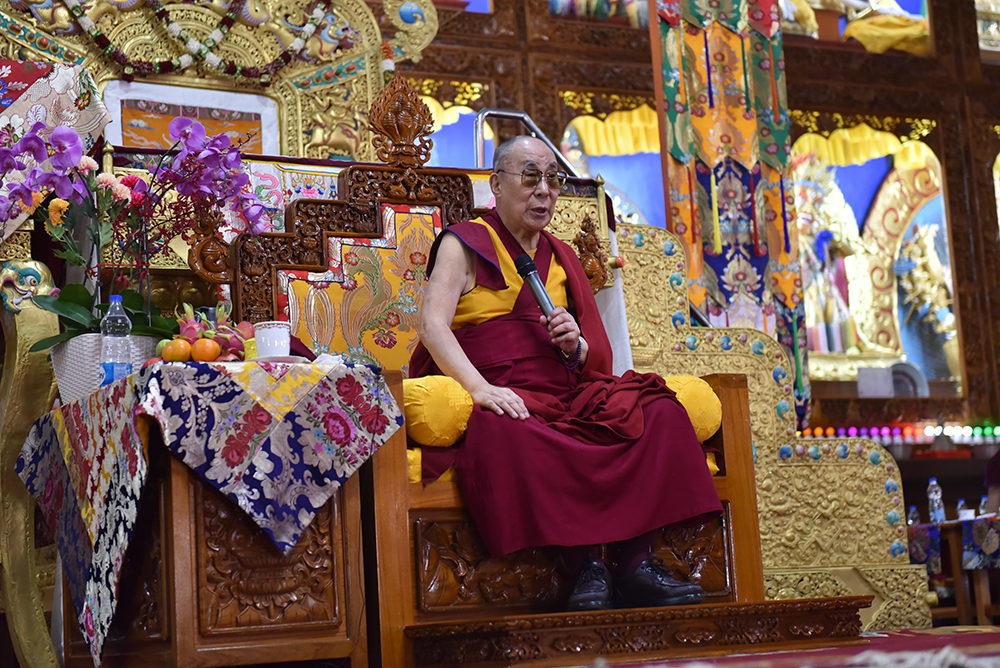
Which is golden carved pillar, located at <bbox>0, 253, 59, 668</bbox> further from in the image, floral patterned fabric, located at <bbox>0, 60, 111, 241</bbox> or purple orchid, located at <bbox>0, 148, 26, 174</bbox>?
floral patterned fabric, located at <bbox>0, 60, 111, 241</bbox>

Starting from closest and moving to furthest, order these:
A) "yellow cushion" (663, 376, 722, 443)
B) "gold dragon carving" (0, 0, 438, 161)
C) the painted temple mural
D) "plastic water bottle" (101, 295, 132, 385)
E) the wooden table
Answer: "plastic water bottle" (101, 295, 132, 385) < "yellow cushion" (663, 376, 722, 443) < the wooden table < "gold dragon carving" (0, 0, 438, 161) < the painted temple mural

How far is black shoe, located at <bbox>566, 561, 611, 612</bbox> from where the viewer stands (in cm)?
241

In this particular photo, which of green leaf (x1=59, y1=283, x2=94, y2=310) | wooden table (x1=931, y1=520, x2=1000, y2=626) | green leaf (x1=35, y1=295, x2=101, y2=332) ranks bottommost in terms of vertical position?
wooden table (x1=931, y1=520, x2=1000, y2=626)

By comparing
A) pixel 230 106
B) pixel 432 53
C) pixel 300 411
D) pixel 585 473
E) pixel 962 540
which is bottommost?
pixel 962 540

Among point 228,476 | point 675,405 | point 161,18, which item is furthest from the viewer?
point 161,18

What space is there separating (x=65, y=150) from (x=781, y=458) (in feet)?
9.47

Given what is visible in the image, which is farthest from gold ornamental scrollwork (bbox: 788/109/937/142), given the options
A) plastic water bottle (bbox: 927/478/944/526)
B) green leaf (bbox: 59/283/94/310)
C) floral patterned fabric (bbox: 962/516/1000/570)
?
green leaf (bbox: 59/283/94/310)

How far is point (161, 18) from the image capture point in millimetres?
5520

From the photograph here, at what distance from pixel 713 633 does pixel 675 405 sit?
592 mm

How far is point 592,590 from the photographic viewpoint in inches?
96.3

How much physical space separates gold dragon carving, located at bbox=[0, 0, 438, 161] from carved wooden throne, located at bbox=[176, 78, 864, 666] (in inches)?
94.9

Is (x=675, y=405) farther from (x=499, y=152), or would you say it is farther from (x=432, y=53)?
(x=432, y=53)

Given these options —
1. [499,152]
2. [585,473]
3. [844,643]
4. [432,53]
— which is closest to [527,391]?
[585,473]

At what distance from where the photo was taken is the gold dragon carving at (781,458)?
4375 millimetres
